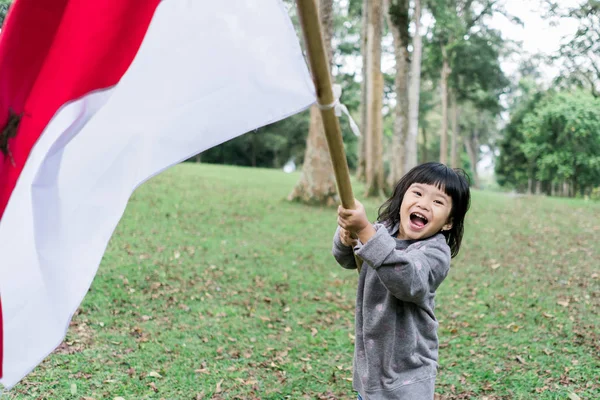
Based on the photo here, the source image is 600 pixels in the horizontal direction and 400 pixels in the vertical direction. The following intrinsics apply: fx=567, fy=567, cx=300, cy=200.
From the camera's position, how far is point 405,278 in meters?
2.06

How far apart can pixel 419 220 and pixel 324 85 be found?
80 cm

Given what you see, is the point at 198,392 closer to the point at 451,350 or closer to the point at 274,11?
the point at 451,350

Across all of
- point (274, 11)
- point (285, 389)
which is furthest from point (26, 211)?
point (285, 389)

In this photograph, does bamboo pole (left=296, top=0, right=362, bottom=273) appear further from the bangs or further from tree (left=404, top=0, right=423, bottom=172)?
tree (left=404, top=0, right=423, bottom=172)

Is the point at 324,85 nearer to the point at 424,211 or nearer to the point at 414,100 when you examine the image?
the point at 424,211

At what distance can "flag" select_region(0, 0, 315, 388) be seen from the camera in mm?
1924

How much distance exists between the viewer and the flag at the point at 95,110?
1.92 meters

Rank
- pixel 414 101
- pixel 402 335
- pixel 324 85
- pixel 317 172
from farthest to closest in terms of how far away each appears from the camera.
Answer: pixel 414 101
pixel 317 172
pixel 402 335
pixel 324 85

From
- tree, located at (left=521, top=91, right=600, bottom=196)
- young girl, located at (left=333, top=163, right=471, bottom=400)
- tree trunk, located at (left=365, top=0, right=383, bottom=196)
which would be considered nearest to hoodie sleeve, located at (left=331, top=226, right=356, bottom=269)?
young girl, located at (left=333, top=163, right=471, bottom=400)

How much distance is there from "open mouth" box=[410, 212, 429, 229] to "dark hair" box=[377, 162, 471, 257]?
0.14m

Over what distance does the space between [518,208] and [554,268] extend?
31.4 feet

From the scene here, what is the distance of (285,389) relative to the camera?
4.65 metres

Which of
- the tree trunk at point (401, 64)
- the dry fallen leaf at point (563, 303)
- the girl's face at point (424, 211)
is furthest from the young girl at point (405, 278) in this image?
the tree trunk at point (401, 64)

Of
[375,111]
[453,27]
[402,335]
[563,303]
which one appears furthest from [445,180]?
[453,27]
